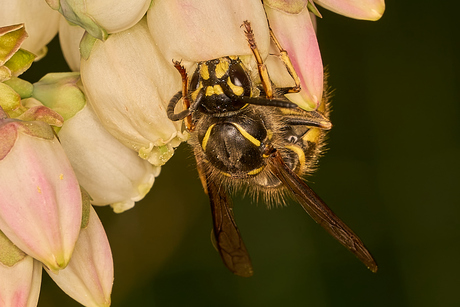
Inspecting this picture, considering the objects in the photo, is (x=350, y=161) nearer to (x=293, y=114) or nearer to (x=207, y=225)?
(x=207, y=225)

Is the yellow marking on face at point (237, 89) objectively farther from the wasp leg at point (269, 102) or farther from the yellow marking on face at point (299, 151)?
the yellow marking on face at point (299, 151)

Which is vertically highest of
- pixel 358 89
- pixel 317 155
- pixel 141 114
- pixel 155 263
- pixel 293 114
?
pixel 141 114

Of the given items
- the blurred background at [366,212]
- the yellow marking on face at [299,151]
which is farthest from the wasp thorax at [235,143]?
the blurred background at [366,212]

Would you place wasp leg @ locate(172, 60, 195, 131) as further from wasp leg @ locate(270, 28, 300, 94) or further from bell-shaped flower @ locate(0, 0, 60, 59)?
bell-shaped flower @ locate(0, 0, 60, 59)

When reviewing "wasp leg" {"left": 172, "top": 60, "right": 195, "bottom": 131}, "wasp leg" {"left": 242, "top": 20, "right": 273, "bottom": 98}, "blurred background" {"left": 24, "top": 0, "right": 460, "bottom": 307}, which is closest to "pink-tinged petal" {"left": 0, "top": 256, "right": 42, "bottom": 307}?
"wasp leg" {"left": 172, "top": 60, "right": 195, "bottom": 131}

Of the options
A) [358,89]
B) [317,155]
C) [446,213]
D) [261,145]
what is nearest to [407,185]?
[446,213]

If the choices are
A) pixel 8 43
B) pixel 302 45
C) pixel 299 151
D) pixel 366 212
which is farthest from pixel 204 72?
pixel 366 212

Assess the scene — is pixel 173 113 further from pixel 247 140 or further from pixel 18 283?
pixel 18 283
